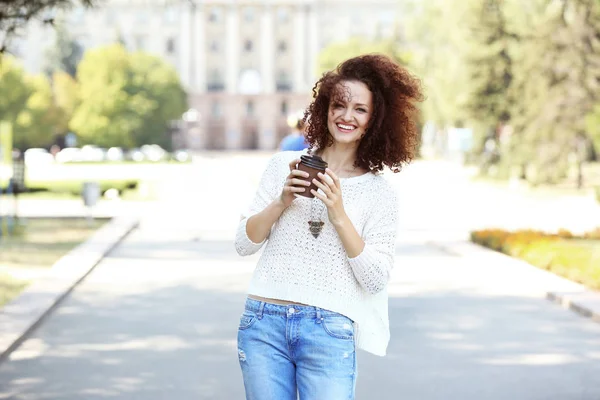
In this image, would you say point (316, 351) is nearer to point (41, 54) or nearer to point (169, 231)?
point (169, 231)

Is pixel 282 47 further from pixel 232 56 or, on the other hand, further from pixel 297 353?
pixel 297 353

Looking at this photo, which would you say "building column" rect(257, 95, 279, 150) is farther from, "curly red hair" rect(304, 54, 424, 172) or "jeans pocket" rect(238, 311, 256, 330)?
"jeans pocket" rect(238, 311, 256, 330)

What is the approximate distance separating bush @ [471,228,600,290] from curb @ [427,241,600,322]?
125 millimetres

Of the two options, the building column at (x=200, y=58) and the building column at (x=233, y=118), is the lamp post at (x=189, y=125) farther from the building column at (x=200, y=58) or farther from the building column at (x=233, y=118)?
the building column at (x=233, y=118)

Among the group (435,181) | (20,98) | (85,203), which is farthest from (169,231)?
(20,98)

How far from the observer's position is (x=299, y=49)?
139 metres

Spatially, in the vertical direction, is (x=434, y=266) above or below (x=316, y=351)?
below

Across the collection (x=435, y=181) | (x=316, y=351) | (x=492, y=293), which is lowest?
(x=435, y=181)

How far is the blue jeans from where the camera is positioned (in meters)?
3.74

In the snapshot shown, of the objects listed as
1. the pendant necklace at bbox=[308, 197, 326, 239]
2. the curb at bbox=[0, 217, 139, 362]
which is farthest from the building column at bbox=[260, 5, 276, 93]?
the pendant necklace at bbox=[308, 197, 326, 239]

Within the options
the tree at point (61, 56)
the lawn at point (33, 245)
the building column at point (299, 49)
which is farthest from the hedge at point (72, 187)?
the building column at point (299, 49)

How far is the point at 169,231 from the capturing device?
72.2 feet

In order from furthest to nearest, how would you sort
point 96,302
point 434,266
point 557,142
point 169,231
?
point 557,142 < point 169,231 < point 434,266 < point 96,302

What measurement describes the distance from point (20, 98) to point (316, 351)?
80360 mm
